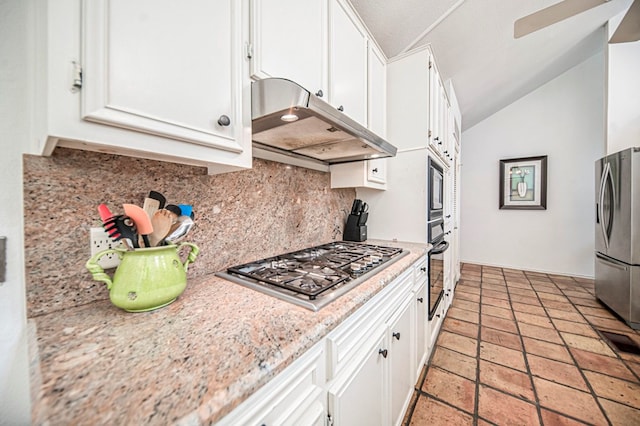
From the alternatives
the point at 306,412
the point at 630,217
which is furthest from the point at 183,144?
the point at 630,217

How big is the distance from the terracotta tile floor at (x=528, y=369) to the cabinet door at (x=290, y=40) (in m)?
1.86

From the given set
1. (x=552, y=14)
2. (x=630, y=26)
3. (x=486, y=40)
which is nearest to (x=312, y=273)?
(x=630, y=26)

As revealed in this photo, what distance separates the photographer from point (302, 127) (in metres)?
0.97

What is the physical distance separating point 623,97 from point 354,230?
3673 millimetres

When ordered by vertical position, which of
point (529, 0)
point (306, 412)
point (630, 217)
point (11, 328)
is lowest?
point (306, 412)

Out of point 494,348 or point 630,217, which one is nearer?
point 494,348

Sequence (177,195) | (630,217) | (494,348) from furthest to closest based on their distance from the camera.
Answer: (630,217) → (494,348) → (177,195)

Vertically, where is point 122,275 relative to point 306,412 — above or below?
above

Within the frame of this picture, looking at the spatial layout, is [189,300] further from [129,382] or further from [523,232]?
[523,232]

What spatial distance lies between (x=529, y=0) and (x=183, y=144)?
292 cm

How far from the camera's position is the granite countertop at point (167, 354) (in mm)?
342

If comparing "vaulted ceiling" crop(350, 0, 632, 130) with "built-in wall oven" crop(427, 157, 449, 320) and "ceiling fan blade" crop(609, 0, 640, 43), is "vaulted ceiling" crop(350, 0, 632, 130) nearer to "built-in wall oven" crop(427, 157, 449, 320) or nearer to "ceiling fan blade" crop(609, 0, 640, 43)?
"ceiling fan blade" crop(609, 0, 640, 43)

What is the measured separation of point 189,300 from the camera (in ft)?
2.36

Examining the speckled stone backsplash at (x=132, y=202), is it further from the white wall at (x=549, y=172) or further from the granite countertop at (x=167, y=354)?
the white wall at (x=549, y=172)
